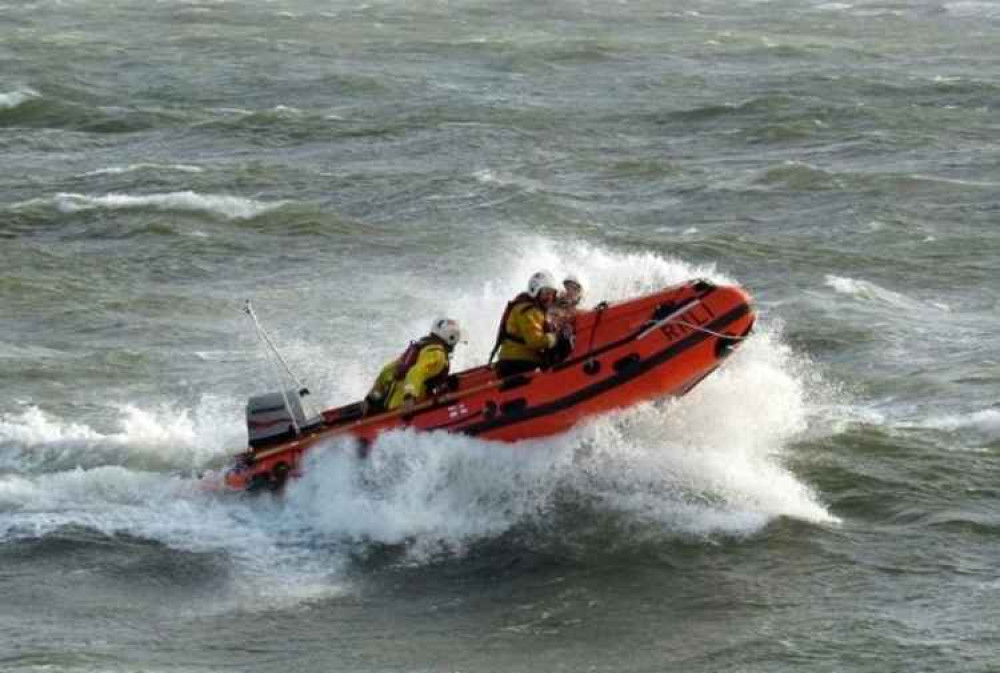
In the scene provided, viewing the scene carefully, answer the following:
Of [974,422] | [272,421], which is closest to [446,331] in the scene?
[272,421]

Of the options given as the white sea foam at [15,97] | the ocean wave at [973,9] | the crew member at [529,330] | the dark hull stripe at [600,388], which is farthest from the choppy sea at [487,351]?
the ocean wave at [973,9]

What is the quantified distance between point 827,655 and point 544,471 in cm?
396

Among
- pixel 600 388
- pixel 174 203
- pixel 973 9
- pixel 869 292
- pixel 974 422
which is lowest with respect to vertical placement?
pixel 974 422

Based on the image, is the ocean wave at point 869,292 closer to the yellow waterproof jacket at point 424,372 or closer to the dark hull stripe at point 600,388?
the dark hull stripe at point 600,388

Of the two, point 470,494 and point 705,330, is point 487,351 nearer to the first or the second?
point 470,494

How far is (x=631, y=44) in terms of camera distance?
53.4 meters

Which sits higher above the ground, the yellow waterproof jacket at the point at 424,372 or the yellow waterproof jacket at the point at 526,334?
the yellow waterproof jacket at the point at 526,334

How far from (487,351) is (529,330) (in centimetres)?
384

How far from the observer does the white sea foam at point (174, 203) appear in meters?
34.0

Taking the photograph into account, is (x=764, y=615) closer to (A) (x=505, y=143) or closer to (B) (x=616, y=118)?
(A) (x=505, y=143)

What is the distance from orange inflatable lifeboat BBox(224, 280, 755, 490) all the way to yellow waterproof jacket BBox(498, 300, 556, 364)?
27 centimetres

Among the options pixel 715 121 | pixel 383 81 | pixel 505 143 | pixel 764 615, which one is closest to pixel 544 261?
pixel 764 615

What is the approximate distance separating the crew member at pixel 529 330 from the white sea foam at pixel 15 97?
2755cm

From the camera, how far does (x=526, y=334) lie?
1866cm
